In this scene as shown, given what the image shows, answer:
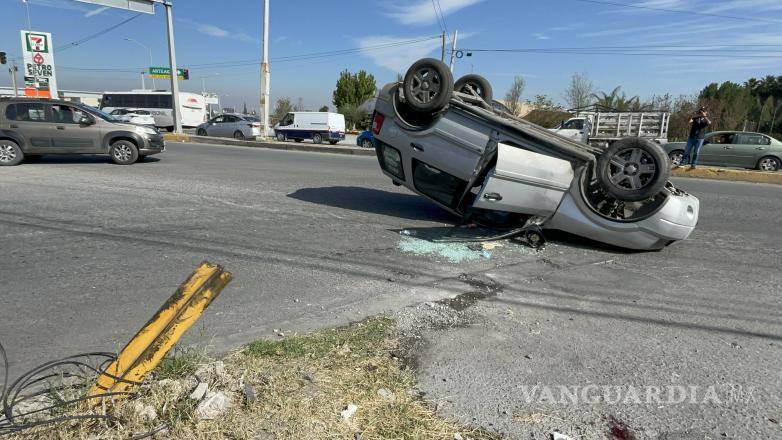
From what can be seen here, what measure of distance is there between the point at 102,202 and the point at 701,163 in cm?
1862

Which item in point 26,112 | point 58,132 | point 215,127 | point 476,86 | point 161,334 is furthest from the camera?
point 215,127

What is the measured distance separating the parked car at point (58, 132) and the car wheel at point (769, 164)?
64.5ft

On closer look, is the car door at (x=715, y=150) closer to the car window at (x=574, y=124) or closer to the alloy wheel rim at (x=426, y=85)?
the car window at (x=574, y=124)

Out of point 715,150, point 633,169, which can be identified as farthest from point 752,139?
point 633,169

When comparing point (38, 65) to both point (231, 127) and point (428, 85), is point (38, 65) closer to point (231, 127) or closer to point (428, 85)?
point (231, 127)

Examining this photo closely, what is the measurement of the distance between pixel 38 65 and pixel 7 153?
75.2 ft

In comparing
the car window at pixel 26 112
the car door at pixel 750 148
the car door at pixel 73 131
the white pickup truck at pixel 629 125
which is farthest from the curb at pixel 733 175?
the car window at pixel 26 112

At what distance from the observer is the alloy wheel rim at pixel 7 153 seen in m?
10.7

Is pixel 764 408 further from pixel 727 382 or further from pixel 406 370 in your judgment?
pixel 406 370

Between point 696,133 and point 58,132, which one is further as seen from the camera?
point 696,133

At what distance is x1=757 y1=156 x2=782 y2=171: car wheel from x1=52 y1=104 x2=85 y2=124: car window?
20837mm

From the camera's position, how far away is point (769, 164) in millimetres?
15852

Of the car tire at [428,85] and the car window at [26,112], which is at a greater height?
the car tire at [428,85]

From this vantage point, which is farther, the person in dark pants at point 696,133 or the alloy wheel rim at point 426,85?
the person in dark pants at point 696,133
